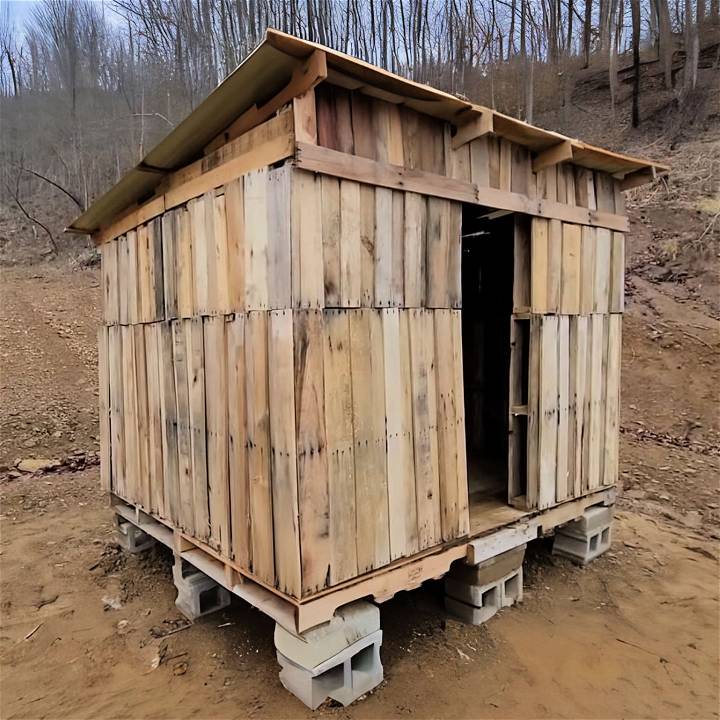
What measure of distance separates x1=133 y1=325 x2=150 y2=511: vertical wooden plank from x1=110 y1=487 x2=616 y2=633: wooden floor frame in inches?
10.1

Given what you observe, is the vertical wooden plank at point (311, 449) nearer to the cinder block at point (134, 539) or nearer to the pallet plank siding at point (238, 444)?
the pallet plank siding at point (238, 444)

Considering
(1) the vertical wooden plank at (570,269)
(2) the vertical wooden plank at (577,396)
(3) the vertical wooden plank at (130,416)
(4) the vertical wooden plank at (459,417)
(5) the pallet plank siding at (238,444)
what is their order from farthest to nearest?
1. (3) the vertical wooden plank at (130,416)
2. (2) the vertical wooden plank at (577,396)
3. (1) the vertical wooden plank at (570,269)
4. (4) the vertical wooden plank at (459,417)
5. (5) the pallet plank siding at (238,444)

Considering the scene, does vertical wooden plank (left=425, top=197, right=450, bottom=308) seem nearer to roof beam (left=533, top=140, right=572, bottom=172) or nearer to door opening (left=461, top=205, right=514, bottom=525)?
roof beam (left=533, top=140, right=572, bottom=172)

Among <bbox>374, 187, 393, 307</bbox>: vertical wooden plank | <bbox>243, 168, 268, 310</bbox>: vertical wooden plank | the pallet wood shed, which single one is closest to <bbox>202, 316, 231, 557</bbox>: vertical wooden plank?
the pallet wood shed

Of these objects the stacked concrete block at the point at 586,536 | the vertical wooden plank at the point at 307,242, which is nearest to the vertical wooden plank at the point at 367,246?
the vertical wooden plank at the point at 307,242

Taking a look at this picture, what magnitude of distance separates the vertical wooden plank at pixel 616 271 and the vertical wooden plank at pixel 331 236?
301 cm

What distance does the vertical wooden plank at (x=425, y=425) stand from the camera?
128 inches

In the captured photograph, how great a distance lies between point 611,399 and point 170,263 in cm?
395

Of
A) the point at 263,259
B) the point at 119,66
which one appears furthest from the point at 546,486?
the point at 119,66

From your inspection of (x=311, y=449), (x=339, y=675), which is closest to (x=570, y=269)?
(x=311, y=449)

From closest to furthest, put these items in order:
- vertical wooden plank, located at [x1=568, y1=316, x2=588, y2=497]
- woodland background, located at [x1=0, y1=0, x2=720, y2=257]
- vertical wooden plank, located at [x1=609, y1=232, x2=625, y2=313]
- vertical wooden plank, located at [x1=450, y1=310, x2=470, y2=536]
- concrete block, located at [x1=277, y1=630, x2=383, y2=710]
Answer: concrete block, located at [x1=277, y1=630, x2=383, y2=710] → vertical wooden plank, located at [x1=450, y1=310, x2=470, y2=536] → vertical wooden plank, located at [x1=568, y1=316, x2=588, y2=497] → vertical wooden plank, located at [x1=609, y1=232, x2=625, y2=313] → woodland background, located at [x1=0, y1=0, x2=720, y2=257]

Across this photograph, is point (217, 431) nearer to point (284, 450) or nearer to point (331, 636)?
point (284, 450)

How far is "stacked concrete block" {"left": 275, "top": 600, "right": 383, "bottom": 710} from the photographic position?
9.50 feet

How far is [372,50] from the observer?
61.1ft
